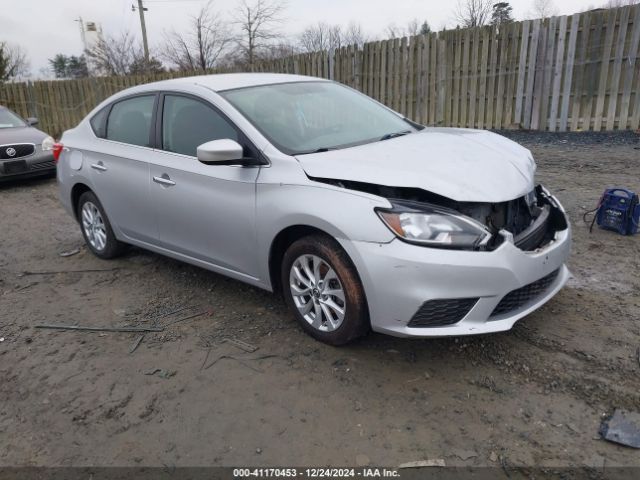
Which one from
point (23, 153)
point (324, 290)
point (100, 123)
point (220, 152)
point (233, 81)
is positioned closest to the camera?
point (324, 290)

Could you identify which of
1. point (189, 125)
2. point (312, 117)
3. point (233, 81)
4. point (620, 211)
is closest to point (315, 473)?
point (312, 117)

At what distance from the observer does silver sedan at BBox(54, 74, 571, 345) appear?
287 centimetres

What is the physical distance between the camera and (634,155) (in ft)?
25.2

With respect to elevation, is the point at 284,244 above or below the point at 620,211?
above

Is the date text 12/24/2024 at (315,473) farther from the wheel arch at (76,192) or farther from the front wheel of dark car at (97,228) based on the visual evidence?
the wheel arch at (76,192)

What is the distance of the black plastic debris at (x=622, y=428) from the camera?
247 cm

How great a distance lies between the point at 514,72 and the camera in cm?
1002

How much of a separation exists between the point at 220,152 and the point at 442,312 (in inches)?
67.1

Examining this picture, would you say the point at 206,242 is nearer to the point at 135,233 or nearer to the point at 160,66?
the point at 135,233

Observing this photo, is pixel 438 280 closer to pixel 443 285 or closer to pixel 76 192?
pixel 443 285

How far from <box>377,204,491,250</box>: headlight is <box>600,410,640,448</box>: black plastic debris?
107 cm

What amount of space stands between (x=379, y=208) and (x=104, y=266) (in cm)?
345

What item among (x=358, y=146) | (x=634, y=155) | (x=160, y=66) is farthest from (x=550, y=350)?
(x=160, y=66)

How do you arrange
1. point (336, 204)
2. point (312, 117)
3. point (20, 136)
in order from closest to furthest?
point (336, 204) < point (312, 117) < point (20, 136)
